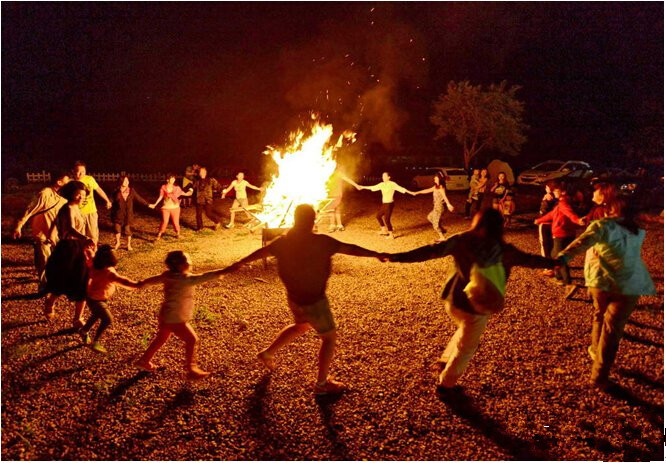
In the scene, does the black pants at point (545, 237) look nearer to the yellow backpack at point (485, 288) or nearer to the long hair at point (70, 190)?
the yellow backpack at point (485, 288)

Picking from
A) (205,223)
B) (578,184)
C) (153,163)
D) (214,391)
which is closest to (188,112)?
(153,163)

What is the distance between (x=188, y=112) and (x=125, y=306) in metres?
39.1

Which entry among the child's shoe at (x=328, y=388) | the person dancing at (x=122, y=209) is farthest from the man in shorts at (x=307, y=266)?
the person dancing at (x=122, y=209)

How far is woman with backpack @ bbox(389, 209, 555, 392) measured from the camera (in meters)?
4.13

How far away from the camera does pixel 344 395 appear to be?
4594mm

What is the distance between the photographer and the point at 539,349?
18.8 ft

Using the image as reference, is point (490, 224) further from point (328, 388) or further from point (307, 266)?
point (328, 388)

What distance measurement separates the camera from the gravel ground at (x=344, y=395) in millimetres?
3863

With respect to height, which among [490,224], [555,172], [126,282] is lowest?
[126,282]

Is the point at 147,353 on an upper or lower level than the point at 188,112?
lower

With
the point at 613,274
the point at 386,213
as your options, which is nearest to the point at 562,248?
the point at 613,274

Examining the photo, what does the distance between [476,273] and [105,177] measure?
26.6 meters

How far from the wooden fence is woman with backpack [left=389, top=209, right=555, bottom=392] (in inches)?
1002

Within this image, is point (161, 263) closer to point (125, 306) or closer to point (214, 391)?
point (125, 306)
